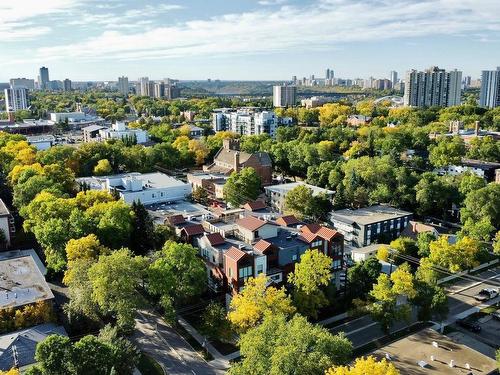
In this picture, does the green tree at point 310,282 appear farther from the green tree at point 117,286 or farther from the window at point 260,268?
the green tree at point 117,286

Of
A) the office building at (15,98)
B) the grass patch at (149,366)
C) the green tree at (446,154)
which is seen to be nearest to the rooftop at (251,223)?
the grass patch at (149,366)

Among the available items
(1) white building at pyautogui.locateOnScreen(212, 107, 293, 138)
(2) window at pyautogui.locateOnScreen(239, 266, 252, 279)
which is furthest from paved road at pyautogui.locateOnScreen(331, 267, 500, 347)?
(1) white building at pyautogui.locateOnScreen(212, 107, 293, 138)

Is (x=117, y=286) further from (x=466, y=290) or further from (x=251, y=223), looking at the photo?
(x=466, y=290)

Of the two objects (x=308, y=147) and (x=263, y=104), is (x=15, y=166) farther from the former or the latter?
(x=263, y=104)

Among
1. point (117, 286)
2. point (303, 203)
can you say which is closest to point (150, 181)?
point (303, 203)

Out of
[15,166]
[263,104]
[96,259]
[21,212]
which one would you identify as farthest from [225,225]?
[263,104]
